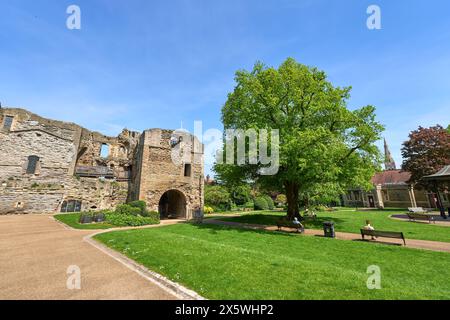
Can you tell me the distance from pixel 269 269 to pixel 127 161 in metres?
32.8

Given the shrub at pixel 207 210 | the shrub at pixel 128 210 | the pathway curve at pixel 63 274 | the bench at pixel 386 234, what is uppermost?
the shrub at pixel 128 210

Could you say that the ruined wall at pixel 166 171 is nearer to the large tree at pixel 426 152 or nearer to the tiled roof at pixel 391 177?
the large tree at pixel 426 152

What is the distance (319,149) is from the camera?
42.3 ft

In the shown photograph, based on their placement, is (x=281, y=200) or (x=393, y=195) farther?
(x=281, y=200)

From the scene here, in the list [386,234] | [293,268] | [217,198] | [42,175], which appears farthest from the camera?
[217,198]

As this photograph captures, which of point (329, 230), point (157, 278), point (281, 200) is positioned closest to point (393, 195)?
point (281, 200)

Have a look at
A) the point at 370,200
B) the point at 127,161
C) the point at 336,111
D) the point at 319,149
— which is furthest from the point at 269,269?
the point at 370,200

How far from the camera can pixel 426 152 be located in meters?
29.7

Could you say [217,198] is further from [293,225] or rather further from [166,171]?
[293,225]

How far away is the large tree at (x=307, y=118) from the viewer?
14852 millimetres

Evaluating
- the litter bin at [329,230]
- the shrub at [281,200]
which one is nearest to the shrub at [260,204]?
the shrub at [281,200]

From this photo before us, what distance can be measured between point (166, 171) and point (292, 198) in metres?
13.7

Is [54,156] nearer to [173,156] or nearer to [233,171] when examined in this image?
[173,156]

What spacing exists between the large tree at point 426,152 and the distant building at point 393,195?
6.59 m
